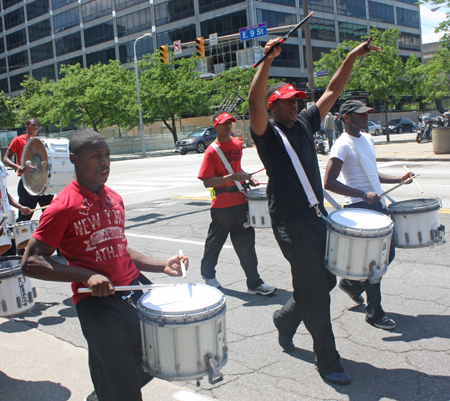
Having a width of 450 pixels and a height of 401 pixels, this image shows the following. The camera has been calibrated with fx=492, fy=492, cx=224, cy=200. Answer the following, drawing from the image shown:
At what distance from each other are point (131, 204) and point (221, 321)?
10.4 metres

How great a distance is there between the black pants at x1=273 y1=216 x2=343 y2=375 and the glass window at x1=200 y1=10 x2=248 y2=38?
166 ft

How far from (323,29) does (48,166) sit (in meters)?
58.0

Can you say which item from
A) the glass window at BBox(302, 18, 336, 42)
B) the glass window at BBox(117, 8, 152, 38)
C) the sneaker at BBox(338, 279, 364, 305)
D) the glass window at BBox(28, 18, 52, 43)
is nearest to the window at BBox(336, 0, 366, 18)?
the glass window at BBox(302, 18, 336, 42)

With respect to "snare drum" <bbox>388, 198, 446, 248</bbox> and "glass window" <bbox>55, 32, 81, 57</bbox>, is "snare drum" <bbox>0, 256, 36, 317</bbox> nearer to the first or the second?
"snare drum" <bbox>388, 198, 446, 248</bbox>

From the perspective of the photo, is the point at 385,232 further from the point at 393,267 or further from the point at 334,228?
the point at 393,267

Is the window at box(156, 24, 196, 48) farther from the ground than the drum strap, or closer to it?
farther from the ground

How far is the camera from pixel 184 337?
2.38 meters

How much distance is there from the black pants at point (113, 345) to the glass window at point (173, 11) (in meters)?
56.7

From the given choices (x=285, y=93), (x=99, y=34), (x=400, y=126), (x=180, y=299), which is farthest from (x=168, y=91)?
(x=180, y=299)

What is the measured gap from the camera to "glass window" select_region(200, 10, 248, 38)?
167 ft

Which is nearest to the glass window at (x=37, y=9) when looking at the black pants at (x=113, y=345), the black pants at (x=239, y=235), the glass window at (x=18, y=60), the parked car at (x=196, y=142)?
the glass window at (x=18, y=60)

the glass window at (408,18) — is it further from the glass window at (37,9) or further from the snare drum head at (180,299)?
the snare drum head at (180,299)

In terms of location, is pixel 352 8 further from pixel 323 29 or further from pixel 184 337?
pixel 184 337

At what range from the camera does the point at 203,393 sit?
3.48 meters
